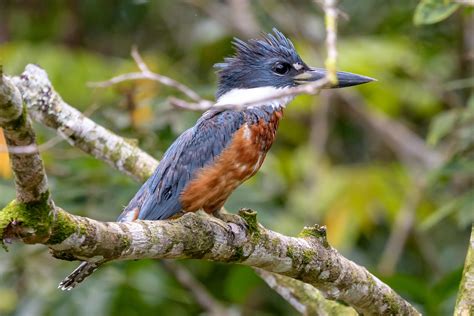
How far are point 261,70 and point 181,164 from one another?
749 mm

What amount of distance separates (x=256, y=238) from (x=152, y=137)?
6.12 feet

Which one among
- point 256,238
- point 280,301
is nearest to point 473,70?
point 280,301

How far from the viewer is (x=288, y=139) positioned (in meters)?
7.03

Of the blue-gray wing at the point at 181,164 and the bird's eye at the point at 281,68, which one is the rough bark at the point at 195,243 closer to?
the blue-gray wing at the point at 181,164

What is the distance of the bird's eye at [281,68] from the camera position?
405 centimetres

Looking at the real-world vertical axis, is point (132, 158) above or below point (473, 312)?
below

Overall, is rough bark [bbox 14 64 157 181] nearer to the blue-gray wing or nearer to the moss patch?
the blue-gray wing

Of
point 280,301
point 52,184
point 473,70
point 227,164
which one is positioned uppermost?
point 473,70

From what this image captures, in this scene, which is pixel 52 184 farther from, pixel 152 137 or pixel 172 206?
pixel 172 206

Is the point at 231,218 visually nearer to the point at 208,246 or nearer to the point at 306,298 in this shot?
the point at 208,246

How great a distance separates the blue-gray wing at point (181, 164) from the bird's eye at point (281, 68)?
45cm

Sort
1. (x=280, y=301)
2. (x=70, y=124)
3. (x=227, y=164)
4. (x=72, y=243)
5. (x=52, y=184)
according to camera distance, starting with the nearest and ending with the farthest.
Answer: (x=72, y=243)
(x=227, y=164)
(x=70, y=124)
(x=52, y=184)
(x=280, y=301)

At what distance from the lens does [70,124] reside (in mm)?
3838

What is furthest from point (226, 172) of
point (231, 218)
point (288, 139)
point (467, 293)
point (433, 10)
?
point (288, 139)
